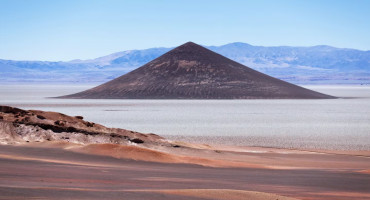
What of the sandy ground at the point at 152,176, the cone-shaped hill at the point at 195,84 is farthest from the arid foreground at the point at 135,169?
the cone-shaped hill at the point at 195,84

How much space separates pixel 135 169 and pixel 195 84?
203 ft

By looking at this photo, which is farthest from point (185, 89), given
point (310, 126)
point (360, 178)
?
point (360, 178)

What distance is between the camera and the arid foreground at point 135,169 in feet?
22.5

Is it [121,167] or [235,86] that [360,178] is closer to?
[121,167]

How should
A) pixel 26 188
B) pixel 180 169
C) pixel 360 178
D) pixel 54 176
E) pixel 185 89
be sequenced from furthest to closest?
pixel 185 89
pixel 180 169
pixel 360 178
pixel 54 176
pixel 26 188

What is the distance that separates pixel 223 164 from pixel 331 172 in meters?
1.99

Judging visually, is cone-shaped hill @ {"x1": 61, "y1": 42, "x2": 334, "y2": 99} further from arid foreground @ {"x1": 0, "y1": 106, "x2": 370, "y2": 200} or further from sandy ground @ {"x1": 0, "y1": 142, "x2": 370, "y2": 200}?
sandy ground @ {"x1": 0, "y1": 142, "x2": 370, "y2": 200}

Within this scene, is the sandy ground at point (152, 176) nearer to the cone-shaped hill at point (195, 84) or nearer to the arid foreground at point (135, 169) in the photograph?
the arid foreground at point (135, 169)

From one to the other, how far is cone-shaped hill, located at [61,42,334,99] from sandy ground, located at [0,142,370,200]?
5520 cm

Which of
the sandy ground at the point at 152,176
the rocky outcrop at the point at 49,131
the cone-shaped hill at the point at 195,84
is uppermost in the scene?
the cone-shaped hill at the point at 195,84

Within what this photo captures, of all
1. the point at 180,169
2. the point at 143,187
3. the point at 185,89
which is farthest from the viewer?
the point at 185,89

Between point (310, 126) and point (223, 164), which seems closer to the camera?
point (223, 164)

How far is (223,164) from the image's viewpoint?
10984 millimetres

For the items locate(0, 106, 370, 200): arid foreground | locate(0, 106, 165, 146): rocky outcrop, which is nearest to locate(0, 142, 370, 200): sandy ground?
locate(0, 106, 370, 200): arid foreground
